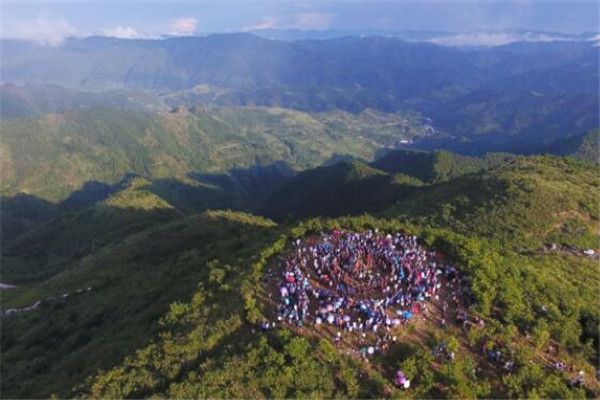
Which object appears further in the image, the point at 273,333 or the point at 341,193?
the point at 341,193

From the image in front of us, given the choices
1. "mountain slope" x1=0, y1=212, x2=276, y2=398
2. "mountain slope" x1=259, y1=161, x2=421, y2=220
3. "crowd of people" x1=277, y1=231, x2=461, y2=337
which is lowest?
"mountain slope" x1=259, y1=161, x2=421, y2=220

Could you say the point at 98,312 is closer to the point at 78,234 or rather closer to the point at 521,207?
the point at 521,207

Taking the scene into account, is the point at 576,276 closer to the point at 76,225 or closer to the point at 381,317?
the point at 381,317

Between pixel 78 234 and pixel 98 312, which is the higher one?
pixel 98 312

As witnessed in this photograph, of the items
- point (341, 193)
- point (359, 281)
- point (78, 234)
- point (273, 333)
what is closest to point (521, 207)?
point (359, 281)

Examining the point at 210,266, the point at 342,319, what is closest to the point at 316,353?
the point at 342,319

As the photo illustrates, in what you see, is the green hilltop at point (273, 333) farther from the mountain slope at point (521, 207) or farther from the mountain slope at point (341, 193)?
the mountain slope at point (341, 193)

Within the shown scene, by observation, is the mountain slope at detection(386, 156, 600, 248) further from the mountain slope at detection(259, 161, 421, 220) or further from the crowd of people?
the mountain slope at detection(259, 161, 421, 220)

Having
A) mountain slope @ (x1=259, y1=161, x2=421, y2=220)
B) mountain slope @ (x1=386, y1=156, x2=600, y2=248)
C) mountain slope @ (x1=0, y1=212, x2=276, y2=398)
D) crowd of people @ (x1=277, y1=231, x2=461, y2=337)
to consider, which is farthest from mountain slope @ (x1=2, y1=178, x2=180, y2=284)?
crowd of people @ (x1=277, y1=231, x2=461, y2=337)

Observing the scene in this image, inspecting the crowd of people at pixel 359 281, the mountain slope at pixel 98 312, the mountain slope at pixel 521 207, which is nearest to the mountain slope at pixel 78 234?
the mountain slope at pixel 98 312
